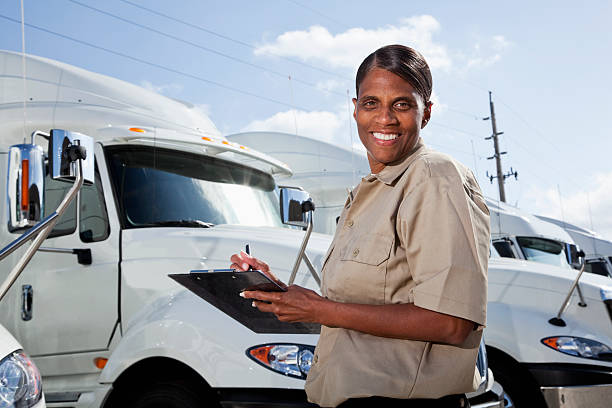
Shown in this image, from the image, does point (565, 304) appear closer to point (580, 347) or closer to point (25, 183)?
point (580, 347)

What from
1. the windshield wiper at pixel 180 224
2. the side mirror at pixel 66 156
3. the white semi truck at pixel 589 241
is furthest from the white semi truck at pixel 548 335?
the white semi truck at pixel 589 241

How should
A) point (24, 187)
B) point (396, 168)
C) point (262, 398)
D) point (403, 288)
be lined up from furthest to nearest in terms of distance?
1. point (24, 187)
2. point (262, 398)
3. point (396, 168)
4. point (403, 288)

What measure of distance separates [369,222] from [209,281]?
0.54 m

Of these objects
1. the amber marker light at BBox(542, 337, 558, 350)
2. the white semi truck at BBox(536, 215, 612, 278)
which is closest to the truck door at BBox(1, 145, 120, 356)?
the amber marker light at BBox(542, 337, 558, 350)

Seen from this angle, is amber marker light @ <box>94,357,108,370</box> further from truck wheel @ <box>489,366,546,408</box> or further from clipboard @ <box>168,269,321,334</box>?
truck wheel @ <box>489,366,546,408</box>

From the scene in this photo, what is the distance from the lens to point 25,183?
3.24 m

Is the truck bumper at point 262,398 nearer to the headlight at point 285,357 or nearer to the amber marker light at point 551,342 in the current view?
the headlight at point 285,357

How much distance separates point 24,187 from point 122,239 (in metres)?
1.05

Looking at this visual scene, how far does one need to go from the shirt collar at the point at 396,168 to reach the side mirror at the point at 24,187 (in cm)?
224

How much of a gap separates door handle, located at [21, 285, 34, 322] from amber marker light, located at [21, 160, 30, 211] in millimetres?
1445

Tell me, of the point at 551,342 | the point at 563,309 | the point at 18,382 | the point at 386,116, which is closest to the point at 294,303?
the point at 386,116

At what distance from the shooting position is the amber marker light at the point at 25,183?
3195mm

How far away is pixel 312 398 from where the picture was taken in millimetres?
1643

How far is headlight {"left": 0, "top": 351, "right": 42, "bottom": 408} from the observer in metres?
2.32
